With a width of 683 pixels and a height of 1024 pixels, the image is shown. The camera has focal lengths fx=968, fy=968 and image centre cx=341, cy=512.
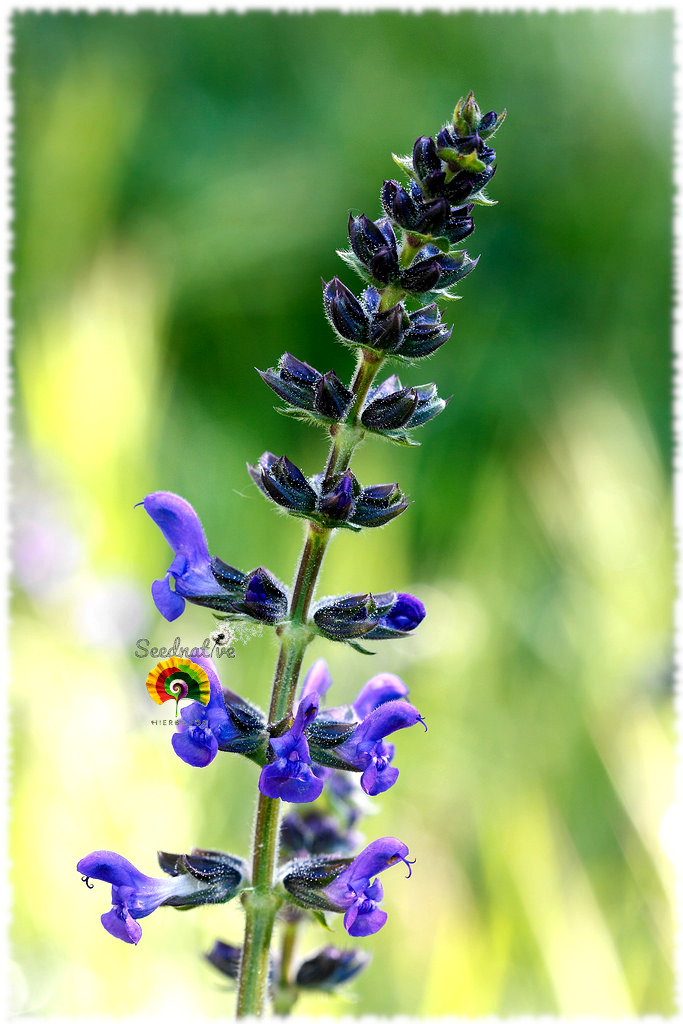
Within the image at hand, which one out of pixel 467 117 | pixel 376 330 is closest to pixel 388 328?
pixel 376 330

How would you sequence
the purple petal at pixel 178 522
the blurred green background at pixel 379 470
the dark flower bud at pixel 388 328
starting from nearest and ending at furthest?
the dark flower bud at pixel 388 328
the purple petal at pixel 178 522
the blurred green background at pixel 379 470

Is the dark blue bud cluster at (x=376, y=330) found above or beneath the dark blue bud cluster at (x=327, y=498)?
above

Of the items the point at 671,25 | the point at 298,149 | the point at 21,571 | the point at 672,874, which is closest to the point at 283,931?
the point at 672,874

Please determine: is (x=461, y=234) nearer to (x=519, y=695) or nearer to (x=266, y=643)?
(x=266, y=643)

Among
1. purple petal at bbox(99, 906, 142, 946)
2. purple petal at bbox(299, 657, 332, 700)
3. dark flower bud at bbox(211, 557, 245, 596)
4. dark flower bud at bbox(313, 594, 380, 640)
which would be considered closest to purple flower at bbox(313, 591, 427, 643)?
dark flower bud at bbox(313, 594, 380, 640)

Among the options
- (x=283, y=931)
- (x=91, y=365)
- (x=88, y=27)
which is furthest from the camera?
(x=88, y=27)

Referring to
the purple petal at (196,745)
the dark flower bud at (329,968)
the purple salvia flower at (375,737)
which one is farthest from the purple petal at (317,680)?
the dark flower bud at (329,968)

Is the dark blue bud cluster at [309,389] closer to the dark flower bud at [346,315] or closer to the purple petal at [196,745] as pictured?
the dark flower bud at [346,315]
